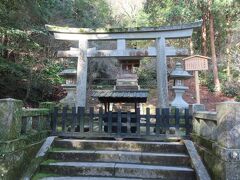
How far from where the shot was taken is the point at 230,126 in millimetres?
4133

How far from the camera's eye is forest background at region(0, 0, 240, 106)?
35.5ft

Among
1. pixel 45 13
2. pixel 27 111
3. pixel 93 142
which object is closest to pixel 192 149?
pixel 93 142

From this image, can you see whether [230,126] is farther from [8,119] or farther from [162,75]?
[162,75]

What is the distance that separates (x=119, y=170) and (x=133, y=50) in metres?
4.37

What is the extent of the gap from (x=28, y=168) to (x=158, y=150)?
2673 mm

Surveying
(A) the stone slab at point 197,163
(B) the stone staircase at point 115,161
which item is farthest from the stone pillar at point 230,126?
(B) the stone staircase at point 115,161

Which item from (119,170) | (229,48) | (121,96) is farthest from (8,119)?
(229,48)

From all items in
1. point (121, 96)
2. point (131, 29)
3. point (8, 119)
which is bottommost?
point (8, 119)

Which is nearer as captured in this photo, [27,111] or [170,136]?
[27,111]

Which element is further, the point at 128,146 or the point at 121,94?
the point at 121,94

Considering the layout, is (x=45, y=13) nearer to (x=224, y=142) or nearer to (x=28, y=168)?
(x=28, y=168)

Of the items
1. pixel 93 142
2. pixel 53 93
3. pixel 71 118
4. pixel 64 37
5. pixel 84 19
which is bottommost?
pixel 93 142

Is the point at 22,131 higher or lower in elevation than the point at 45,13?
lower

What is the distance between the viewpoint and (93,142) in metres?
5.97
